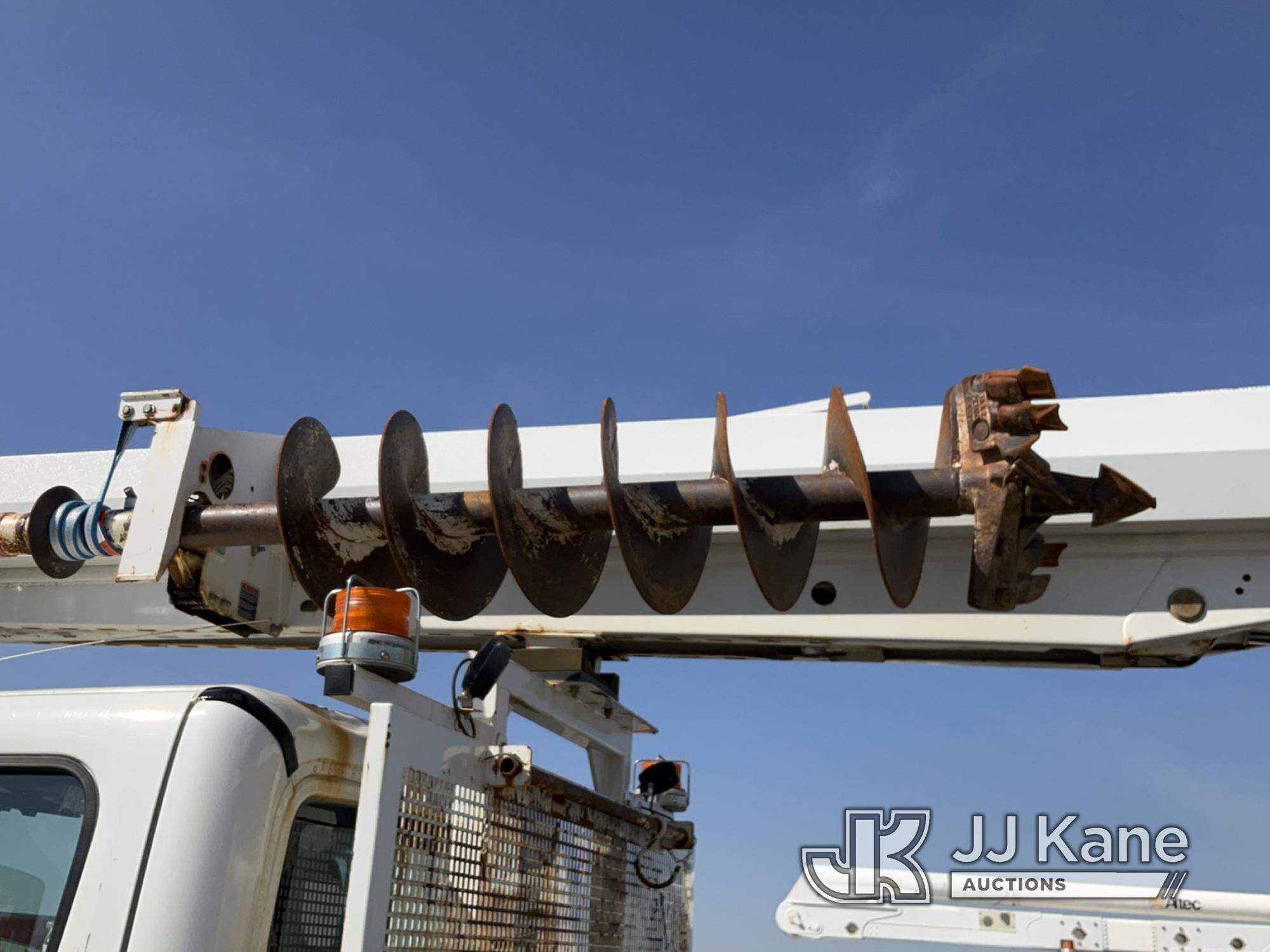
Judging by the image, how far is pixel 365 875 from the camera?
1.93 metres

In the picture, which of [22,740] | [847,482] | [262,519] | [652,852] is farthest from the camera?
[652,852]

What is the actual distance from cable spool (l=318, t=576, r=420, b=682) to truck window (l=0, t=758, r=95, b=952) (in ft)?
1.63

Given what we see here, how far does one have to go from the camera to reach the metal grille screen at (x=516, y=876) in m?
2.11

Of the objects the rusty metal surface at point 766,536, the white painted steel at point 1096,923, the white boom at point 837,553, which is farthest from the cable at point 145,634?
the white painted steel at point 1096,923

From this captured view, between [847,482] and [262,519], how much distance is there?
1.31 metres

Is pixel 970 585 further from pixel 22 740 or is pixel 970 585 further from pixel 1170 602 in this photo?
pixel 22 740

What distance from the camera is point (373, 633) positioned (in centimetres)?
221

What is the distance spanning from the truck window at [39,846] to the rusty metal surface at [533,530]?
0.94 m

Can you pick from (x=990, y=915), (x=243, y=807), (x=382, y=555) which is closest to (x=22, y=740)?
(x=243, y=807)

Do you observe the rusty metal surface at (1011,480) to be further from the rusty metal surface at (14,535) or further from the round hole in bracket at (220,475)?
the rusty metal surface at (14,535)

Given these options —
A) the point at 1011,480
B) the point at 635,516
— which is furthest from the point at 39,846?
the point at 1011,480

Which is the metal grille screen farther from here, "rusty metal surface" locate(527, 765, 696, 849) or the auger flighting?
the auger flighting

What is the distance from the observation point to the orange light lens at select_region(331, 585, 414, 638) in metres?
2.21

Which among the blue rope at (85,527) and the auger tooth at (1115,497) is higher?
the blue rope at (85,527)
